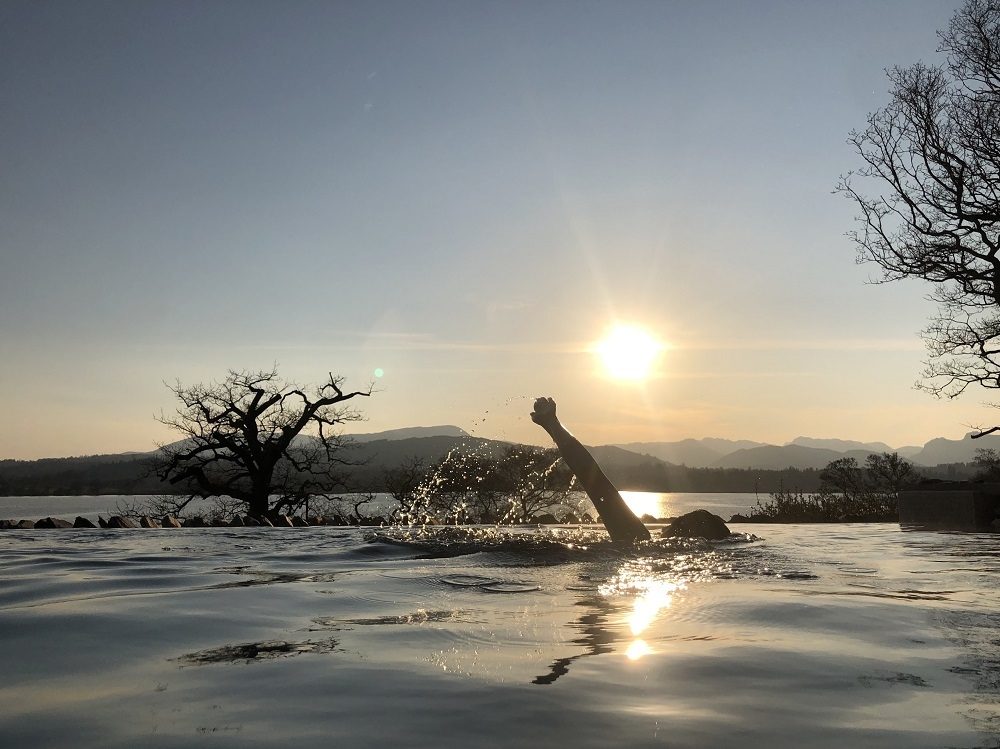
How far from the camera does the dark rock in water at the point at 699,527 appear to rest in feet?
34.7

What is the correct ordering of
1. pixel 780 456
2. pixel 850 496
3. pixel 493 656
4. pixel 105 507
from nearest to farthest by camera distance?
pixel 493 656 < pixel 850 496 < pixel 105 507 < pixel 780 456

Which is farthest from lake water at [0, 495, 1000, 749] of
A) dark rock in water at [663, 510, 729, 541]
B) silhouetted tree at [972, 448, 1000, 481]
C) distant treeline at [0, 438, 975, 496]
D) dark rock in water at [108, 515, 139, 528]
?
distant treeline at [0, 438, 975, 496]

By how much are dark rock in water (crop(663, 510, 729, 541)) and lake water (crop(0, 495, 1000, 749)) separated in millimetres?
3398

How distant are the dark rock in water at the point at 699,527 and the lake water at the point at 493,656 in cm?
340

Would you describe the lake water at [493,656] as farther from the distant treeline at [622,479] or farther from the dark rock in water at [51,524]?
the distant treeline at [622,479]

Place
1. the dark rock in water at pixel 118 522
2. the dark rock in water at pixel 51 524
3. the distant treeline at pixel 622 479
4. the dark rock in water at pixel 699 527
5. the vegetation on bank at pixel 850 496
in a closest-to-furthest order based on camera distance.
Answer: the dark rock in water at pixel 699 527, the dark rock in water at pixel 51 524, the dark rock in water at pixel 118 522, the vegetation on bank at pixel 850 496, the distant treeline at pixel 622 479

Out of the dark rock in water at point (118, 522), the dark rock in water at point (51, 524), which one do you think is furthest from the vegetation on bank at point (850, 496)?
the dark rock in water at point (51, 524)

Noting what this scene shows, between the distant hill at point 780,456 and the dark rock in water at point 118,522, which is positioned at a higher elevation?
the distant hill at point 780,456

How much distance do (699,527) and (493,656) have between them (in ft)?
26.5

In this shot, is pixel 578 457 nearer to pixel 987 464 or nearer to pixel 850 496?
pixel 850 496

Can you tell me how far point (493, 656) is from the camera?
3.29 meters

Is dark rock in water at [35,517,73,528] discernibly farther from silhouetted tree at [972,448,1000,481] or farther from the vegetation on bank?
silhouetted tree at [972,448,1000,481]

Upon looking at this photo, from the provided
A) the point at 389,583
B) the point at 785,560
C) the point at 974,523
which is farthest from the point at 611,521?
the point at 974,523

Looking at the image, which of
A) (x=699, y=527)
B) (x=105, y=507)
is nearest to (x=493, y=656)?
(x=699, y=527)
